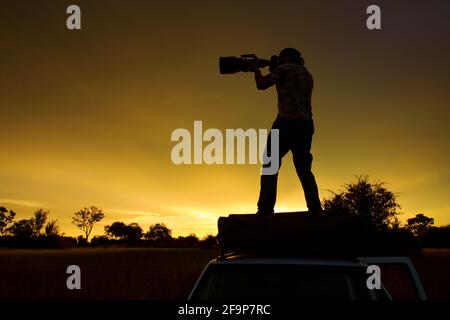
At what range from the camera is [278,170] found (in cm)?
589

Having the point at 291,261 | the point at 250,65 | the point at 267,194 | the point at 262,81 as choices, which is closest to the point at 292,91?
the point at 262,81

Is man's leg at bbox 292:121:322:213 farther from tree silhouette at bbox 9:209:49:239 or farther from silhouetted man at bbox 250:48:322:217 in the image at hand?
tree silhouette at bbox 9:209:49:239

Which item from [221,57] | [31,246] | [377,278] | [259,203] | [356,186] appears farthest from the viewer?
[31,246]

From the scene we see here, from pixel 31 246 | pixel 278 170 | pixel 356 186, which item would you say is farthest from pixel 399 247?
pixel 31 246

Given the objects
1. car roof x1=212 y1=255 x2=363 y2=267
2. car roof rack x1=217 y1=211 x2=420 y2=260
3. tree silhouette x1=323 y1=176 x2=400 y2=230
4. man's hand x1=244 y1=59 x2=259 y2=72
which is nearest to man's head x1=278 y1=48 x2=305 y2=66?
man's hand x1=244 y1=59 x2=259 y2=72

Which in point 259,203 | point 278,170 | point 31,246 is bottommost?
point 31,246

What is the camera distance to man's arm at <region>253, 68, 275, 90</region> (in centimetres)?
616

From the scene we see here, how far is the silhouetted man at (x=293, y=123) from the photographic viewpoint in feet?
18.9

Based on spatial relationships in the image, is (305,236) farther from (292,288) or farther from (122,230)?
(122,230)
